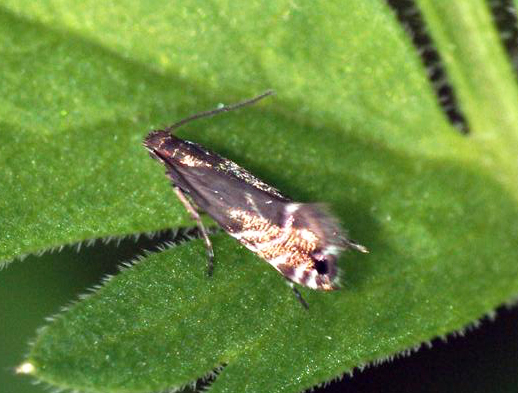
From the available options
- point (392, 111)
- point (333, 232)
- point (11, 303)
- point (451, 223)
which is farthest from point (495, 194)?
point (11, 303)

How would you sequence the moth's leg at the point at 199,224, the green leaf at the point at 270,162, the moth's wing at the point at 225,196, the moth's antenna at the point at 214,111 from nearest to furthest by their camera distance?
the green leaf at the point at 270,162
the moth's leg at the point at 199,224
the moth's wing at the point at 225,196
the moth's antenna at the point at 214,111

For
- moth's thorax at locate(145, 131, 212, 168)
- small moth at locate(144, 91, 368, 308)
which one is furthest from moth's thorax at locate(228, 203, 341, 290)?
moth's thorax at locate(145, 131, 212, 168)

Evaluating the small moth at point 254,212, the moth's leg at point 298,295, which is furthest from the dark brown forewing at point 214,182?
the moth's leg at point 298,295

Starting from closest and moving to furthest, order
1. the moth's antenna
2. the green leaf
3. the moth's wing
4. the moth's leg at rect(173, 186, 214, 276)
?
the green leaf → the moth's leg at rect(173, 186, 214, 276) → the moth's wing → the moth's antenna

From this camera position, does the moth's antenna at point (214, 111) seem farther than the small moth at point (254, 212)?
Yes

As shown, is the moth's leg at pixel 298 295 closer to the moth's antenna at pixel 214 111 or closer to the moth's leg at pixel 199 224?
the moth's leg at pixel 199 224

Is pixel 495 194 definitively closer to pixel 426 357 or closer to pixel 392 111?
pixel 392 111

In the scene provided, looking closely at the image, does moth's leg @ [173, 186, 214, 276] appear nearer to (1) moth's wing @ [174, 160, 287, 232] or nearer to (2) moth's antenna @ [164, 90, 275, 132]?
→ (1) moth's wing @ [174, 160, 287, 232]
